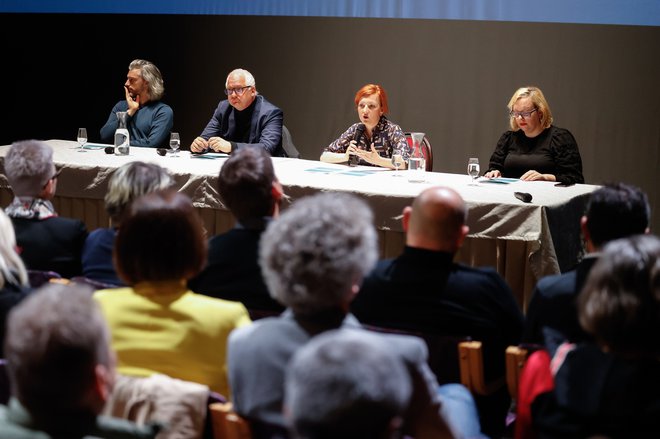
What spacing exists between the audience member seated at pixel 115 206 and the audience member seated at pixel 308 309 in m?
1.02

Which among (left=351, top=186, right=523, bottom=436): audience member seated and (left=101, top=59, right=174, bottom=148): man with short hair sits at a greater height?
(left=101, top=59, right=174, bottom=148): man with short hair

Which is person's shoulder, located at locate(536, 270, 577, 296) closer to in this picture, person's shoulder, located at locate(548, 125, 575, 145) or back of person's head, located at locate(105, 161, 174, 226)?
back of person's head, located at locate(105, 161, 174, 226)

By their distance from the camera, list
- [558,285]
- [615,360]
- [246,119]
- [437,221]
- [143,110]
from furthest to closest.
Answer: [143,110], [246,119], [437,221], [558,285], [615,360]

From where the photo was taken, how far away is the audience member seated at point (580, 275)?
6.78ft

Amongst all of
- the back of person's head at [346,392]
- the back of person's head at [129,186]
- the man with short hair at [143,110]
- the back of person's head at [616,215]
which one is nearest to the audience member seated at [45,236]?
the back of person's head at [129,186]

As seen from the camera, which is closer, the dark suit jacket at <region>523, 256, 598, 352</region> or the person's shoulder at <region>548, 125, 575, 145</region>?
the dark suit jacket at <region>523, 256, 598, 352</region>

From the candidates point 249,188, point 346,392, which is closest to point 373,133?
point 249,188

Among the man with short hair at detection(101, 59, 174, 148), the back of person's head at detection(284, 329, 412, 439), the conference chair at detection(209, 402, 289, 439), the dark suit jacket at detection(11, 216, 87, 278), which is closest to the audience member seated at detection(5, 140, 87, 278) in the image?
the dark suit jacket at detection(11, 216, 87, 278)

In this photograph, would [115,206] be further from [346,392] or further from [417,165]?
[417,165]

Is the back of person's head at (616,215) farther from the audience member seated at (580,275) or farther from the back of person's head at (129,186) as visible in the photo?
the back of person's head at (129,186)

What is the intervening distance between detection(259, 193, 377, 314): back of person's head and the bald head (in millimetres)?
680

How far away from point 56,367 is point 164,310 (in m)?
0.62

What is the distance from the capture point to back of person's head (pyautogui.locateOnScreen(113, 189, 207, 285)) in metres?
1.98

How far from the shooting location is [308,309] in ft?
5.30
